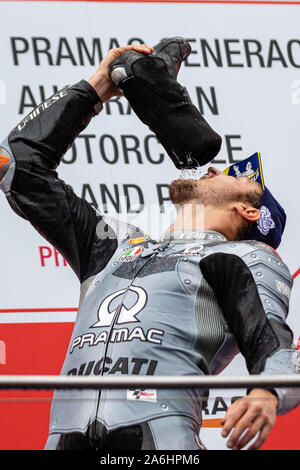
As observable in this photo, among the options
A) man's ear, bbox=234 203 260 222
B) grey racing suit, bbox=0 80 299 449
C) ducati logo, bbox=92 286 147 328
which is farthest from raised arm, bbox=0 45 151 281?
man's ear, bbox=234 203 260 222

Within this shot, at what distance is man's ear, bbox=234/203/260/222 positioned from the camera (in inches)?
72.1

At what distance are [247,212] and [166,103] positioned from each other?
0.94 ft

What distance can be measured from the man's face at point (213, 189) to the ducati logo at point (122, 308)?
311mm

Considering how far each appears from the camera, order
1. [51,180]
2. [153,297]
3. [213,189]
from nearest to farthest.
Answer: [153,297] < [51,180] < [213,189]

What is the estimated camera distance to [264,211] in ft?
6.11

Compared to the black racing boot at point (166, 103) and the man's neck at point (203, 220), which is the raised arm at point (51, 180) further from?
the man's neck at point (203, 220)

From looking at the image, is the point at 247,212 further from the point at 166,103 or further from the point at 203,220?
the point at 166,103

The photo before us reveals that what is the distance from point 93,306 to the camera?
1.57 m

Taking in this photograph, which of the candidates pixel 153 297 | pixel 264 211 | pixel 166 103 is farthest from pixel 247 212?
pixel 153 297

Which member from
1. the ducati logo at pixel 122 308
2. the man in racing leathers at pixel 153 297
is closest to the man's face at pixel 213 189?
the man in racing leathers at pixel 153 297

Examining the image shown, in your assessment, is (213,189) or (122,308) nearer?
(122,308)

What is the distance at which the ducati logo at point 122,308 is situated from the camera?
1.50 meters

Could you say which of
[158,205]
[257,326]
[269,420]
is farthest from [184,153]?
[269,420]
